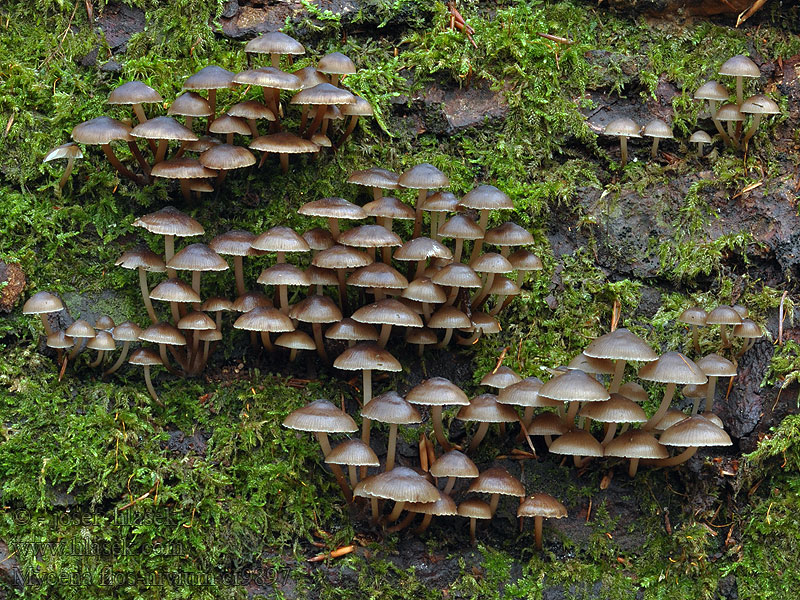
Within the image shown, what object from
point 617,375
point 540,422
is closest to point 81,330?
point 540,422

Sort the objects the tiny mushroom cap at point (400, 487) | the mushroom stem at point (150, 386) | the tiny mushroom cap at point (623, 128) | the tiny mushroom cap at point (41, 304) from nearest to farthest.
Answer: the tiny mushroom cap at point (400, 487) < the tiny mushroom cap at point (41, 304) < the mushroom stem at point (150, 386) < the tiny mushroom cap at point (623, 128)

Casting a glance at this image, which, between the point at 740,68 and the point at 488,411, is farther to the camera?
the point at 740,68

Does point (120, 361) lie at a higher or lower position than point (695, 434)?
lower

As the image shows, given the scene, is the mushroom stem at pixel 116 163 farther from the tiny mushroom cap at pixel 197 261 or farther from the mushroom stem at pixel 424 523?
the mushroom stem at pixel 424 523

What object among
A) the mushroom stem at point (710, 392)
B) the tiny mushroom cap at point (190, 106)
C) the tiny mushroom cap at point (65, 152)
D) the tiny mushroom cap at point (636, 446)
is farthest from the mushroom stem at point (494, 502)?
the tiny mushroom cap at point (65, 152)

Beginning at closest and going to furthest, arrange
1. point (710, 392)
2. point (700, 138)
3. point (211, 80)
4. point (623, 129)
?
1. point (710, 392)
2. point (211, 80)
3. point (623, 129)
4. point (700, 138)

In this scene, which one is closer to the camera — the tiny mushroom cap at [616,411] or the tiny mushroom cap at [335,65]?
the tiny mushroom cap at [616,411]

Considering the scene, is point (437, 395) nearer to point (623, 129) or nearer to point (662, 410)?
point (662, 410)
